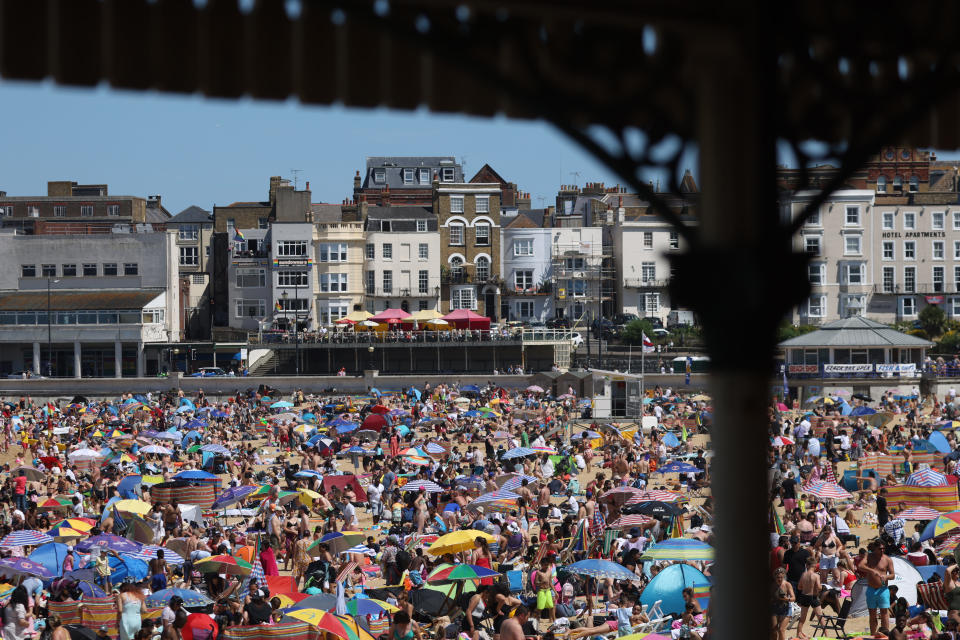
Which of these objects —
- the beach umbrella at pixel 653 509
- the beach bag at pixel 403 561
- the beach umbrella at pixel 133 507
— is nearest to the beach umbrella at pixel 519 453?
the beach umbrella at pixel 653 509

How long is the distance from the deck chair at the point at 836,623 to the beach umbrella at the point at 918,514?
4.02m

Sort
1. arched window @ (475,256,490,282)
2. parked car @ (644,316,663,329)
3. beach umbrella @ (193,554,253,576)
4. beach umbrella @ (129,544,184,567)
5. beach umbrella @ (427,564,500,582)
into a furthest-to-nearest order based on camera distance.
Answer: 1. arched window @ (475,256,490,282)
2. parked car @ (644,316,663,329)
3. beach umbrella @ (129,544,184,567)
4. beach umbrella @ (193,554,253,576)
5. beach umbrella @ (427,564,500,582)

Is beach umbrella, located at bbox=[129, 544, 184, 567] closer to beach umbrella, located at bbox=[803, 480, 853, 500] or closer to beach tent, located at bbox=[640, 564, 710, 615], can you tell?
beach tent, located at bbox=[640, 564, 710, 615]

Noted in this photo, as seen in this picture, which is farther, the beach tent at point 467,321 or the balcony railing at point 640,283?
the balcony railing at point 640,283

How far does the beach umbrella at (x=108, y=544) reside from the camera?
1555 centimetres

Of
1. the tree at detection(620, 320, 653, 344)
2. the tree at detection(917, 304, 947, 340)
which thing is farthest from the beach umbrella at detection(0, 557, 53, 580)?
the tree at detection(917, 304, 947, 340)

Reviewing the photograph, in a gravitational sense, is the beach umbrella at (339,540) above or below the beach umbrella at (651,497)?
below

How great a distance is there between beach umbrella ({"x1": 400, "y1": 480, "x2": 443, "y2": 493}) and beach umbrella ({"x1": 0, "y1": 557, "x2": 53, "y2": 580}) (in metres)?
8.37

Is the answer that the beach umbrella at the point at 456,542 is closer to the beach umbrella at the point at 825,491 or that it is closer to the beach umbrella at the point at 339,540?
the beach umbrella at the point at 339,540

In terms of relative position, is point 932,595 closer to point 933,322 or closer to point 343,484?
point 343,484

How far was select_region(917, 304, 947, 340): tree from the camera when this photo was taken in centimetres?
6938

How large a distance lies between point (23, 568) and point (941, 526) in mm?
11487

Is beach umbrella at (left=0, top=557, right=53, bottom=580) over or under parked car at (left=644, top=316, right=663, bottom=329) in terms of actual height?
under

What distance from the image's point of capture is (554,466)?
2744cm
